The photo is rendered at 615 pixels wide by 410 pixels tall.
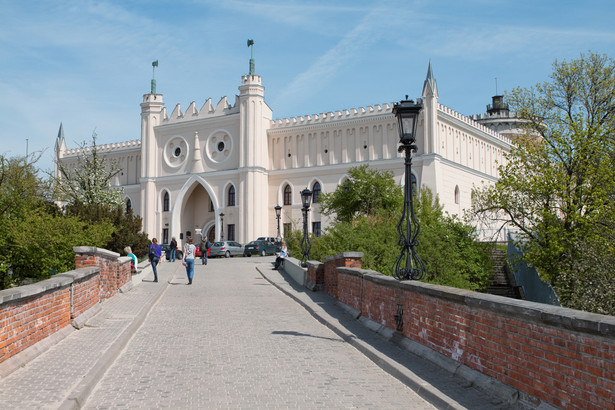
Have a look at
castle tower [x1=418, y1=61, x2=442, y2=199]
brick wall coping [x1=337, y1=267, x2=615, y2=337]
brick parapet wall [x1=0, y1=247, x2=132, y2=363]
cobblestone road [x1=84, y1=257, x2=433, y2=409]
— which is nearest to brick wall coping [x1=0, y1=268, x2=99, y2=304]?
brick parapet wall [x1=0, y1=247, x2=132, y2=363]

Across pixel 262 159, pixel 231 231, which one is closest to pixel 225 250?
pixel 231 231

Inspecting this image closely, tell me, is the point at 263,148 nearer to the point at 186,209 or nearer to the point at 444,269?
the point at 186,209

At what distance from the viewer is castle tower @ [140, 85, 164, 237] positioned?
58.4m

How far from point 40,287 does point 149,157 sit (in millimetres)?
51427

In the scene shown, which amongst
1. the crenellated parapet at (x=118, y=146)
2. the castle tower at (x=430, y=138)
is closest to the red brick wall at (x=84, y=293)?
the castle tower at (x=430, y=138)

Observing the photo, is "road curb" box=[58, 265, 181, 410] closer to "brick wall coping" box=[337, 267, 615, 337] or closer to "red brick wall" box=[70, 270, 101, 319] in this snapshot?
"red brick wall" box=[70, 270, 101, 319]

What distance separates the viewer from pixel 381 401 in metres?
6.67

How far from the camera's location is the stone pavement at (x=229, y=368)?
21.6ft

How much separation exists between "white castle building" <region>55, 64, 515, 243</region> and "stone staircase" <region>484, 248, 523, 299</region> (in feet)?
47.7

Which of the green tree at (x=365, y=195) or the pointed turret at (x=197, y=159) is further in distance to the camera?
the pointed turret at (x=197, y=159)

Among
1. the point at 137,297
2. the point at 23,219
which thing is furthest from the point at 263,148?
the point at 137,297

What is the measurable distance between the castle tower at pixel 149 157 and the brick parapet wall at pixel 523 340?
50978mm

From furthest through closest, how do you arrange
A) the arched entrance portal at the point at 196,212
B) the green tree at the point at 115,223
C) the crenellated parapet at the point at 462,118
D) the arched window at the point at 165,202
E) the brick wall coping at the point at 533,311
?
the arched window at the point at 165,202 → the arched entrance portal at the point at 196,212 → the crenellated parapet at the point at 462,118 → the green tree at the point at 115,223 → the brick wall coping at the point at 533,311

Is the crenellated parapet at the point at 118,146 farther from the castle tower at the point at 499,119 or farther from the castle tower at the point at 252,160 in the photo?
the castle tower at the point at 499,119
